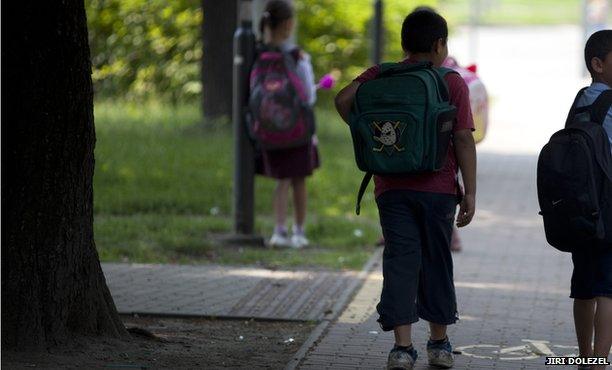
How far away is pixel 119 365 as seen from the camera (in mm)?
6309

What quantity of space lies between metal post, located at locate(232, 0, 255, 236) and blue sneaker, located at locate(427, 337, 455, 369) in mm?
4130

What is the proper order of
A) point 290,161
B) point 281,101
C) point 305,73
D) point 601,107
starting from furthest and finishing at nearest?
1. point 290,161
2. point 305,73
3. point 281,101
4. point 601,107

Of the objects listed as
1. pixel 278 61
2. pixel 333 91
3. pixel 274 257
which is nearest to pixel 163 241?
pixel 274 257

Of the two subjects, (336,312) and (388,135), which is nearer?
(388,135)

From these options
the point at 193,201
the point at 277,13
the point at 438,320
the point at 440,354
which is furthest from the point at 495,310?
the point at 193,201

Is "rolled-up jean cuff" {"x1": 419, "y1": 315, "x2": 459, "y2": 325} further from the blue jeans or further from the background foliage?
the background foliage

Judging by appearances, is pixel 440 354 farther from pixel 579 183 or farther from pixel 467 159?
pixel 579 183

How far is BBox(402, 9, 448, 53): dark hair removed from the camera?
20.8 ft

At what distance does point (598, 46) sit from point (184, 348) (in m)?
2.54

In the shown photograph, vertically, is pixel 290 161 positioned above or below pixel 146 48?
below

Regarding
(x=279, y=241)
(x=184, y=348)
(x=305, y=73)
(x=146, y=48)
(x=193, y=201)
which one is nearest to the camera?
(x=184, y=348)

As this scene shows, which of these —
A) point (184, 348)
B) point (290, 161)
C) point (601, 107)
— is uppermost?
point (601, 107)

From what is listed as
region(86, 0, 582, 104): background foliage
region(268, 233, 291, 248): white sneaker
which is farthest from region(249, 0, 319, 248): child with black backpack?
region(86, 0, 582, 104): background foliage

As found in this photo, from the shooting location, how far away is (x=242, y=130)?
10.5 m
